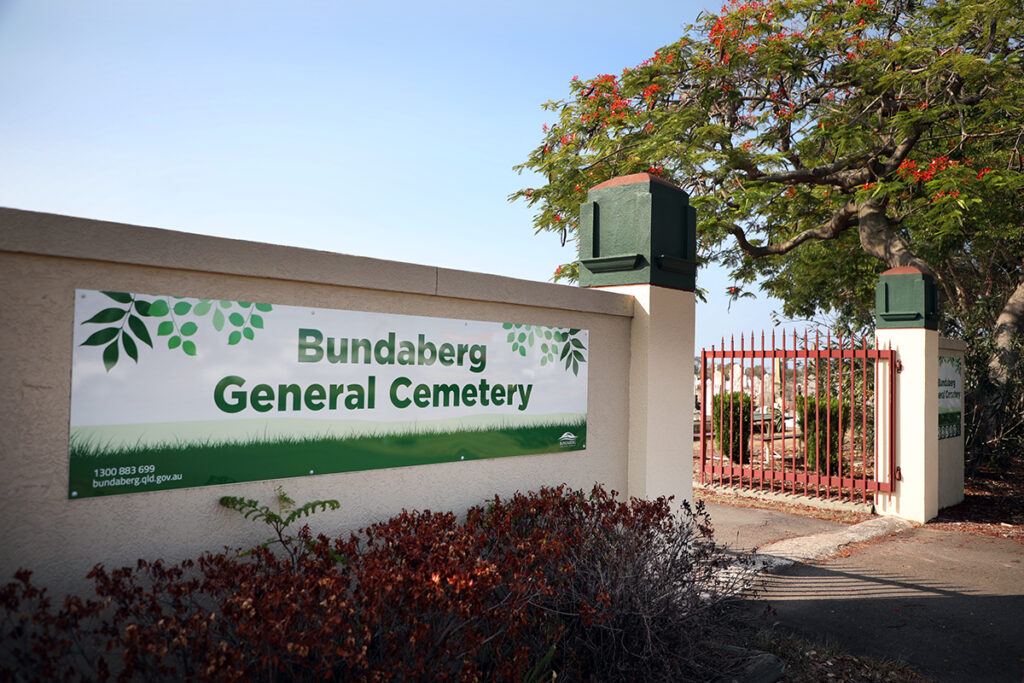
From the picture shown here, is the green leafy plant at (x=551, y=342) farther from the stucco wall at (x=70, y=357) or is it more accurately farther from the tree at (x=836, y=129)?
the tree at (x=836, y=129)

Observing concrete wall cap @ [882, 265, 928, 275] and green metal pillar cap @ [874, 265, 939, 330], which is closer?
green metal pillar cap @ [874, 265, 939, 330]

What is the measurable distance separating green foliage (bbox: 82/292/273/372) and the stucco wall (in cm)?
5

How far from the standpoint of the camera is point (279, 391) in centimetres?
361

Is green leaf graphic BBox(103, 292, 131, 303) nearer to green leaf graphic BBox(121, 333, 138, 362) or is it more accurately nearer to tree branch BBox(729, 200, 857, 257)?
green leaf graphic BBox(121, 333, 138, 362)

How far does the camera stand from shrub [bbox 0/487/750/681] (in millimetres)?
2529

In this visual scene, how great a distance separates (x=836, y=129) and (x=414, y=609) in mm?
12277

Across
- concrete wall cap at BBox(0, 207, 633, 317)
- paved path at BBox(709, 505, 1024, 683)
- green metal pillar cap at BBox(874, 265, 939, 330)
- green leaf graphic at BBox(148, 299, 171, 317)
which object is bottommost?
paved path at BBox(709, 505, 1024, 683)

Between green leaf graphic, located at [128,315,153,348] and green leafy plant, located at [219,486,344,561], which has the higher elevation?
green leaf graphic, located at [128,315,153,348]

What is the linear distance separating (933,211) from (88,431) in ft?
38.3

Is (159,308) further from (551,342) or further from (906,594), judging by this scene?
(906,594)

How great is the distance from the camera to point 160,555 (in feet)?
10.6

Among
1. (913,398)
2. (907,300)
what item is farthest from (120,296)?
(907,300)

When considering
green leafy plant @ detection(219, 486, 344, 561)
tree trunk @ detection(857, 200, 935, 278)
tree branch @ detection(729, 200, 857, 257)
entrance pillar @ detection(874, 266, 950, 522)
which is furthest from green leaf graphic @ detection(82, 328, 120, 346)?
tree trunk @ detection(857, 200, 935, 278)

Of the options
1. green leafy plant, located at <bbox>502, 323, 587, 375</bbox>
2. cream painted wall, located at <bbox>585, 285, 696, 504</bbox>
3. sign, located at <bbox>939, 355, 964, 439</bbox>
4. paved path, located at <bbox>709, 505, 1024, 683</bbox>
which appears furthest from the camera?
sign, located at <bbox>939, 355, 964, 439</bbox>
